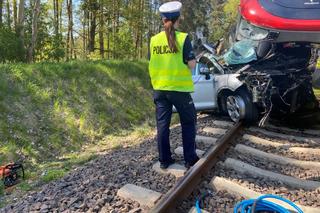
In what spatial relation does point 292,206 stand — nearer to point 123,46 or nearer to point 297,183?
point 297,183

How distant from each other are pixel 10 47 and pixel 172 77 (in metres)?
9.47

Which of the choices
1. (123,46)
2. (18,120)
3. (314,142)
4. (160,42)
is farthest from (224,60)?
(123,46)

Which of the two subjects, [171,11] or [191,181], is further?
[171,11]

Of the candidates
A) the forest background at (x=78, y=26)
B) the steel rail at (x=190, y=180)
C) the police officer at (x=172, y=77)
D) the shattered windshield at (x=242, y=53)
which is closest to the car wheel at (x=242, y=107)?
the shattered windshield at (x=242, y=53)

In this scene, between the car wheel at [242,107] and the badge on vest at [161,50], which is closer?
the badge on vest at [161,50]

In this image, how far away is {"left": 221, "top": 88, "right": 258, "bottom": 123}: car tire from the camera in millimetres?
6859

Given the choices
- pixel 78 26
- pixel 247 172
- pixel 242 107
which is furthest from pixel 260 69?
pixel 78 26

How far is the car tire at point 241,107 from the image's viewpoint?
6859 millimetres

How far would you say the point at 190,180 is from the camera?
4.04 m

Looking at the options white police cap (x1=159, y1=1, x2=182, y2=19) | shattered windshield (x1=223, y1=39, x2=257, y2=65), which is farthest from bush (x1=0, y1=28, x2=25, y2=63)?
white police cap (x1=159, y1=1, x2=182, y2=19)

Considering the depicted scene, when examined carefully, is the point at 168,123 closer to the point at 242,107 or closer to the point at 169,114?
the point at 169,114

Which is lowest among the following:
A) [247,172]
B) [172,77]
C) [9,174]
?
[9,174]

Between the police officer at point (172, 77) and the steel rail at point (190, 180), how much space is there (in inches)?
8.7

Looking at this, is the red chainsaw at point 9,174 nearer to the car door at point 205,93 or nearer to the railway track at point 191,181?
the railway track at point 191,181
